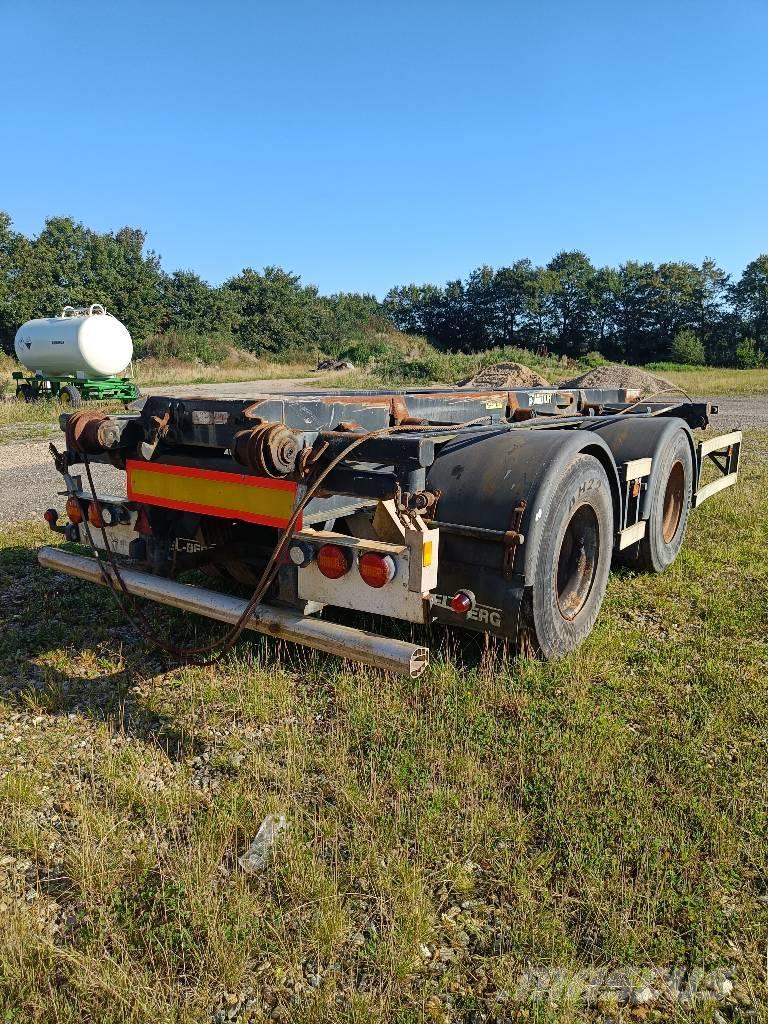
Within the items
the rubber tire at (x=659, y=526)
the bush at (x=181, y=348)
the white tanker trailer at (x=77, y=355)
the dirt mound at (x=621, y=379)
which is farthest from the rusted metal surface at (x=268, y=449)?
the bush at (x=181, y=348)

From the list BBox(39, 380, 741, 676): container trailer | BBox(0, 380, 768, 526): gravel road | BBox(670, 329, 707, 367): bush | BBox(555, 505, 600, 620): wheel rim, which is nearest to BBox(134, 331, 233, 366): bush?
BBox(0, 380, 768, 526): gravel road

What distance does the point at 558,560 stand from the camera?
357cm

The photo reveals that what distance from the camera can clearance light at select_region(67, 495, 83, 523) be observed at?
413cm

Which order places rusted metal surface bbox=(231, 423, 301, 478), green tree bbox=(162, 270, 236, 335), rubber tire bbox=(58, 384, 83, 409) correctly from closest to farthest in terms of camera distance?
rusted metal surface bbox=(231, 423, 301, 478), rubber tire bbox=(58, 384, 83, 409), green tree bbox=(162, 270, 236, 335)

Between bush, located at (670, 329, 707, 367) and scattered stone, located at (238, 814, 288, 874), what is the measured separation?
58.5 metres

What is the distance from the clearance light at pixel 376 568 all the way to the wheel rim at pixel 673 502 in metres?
3.46

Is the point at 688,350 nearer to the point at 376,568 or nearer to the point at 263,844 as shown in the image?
the point at 376,568

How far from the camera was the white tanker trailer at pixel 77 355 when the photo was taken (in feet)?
62.2

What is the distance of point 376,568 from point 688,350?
59.6m

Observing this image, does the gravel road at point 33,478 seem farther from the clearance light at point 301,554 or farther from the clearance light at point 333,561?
the clearance light at point 333,561

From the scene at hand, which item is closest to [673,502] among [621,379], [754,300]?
[621,379]

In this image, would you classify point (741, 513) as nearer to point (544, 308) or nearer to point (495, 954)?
point (495, 954)

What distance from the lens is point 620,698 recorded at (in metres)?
3.37

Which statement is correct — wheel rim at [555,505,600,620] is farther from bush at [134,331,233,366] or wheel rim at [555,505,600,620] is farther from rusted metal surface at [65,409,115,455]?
bush at [134,331,233,366]
